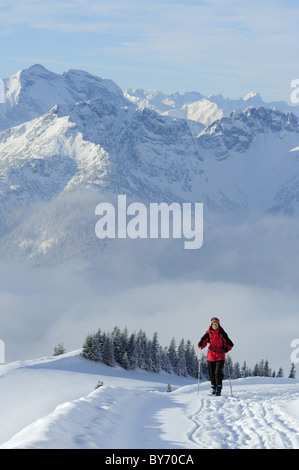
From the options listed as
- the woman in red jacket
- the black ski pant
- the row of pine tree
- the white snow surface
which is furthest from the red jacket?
the row of pine tree

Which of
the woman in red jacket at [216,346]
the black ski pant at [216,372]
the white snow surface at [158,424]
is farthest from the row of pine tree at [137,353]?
the woman in red jacket at [216,346]

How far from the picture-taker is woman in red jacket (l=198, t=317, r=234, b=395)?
22.8 metres

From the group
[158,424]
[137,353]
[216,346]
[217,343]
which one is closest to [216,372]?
[216,346]

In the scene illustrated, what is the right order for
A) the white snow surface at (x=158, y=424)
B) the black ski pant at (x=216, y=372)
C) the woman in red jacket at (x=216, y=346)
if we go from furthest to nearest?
the black ski pant at (x=216, y=372) → the woman in red jacket at (x=216, y=346) → the white snow surface at (x=158, y=424)

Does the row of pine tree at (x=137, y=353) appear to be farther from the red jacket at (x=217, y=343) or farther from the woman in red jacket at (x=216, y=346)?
the red jacket at (x=217, y=343)

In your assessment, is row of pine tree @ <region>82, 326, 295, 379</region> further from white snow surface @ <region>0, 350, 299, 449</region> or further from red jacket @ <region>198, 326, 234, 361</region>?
red jacket @ <region>198, 326, 234, 361</region>

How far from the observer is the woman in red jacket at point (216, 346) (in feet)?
74.9

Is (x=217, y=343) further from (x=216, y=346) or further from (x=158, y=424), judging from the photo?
(x=158, y=424)

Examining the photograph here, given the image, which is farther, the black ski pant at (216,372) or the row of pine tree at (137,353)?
the row of pine tree at (137,353)

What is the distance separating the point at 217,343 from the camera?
899 inches
